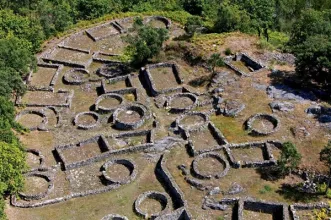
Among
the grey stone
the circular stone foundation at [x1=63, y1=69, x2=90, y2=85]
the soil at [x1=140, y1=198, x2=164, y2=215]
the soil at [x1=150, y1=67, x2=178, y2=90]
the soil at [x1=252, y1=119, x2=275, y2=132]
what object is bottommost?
the soil at [x1=140, y1=198, x2=164, y2=215]

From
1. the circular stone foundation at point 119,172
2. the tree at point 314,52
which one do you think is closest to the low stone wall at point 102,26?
the tree at point 314,52

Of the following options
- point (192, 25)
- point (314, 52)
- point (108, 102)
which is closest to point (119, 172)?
point (108, 102)

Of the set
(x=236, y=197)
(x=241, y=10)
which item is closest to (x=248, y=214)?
(x=236, y=197)

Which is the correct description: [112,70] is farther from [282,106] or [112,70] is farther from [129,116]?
[282,106]

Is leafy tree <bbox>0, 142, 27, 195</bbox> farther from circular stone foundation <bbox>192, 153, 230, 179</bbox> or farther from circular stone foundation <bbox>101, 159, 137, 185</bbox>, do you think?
circular stone foundation <bbox>192, 153, 230, 179</bbox>

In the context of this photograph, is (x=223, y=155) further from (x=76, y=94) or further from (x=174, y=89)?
(x=76, y=94)

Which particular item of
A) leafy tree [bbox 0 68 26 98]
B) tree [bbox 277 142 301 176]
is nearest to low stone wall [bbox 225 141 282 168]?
tree [bbox 277 142 301 176]

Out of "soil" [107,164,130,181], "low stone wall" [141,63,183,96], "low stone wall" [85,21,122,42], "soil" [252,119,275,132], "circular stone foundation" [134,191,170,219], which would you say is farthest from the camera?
"low stone wall" [85,21,122,42]
